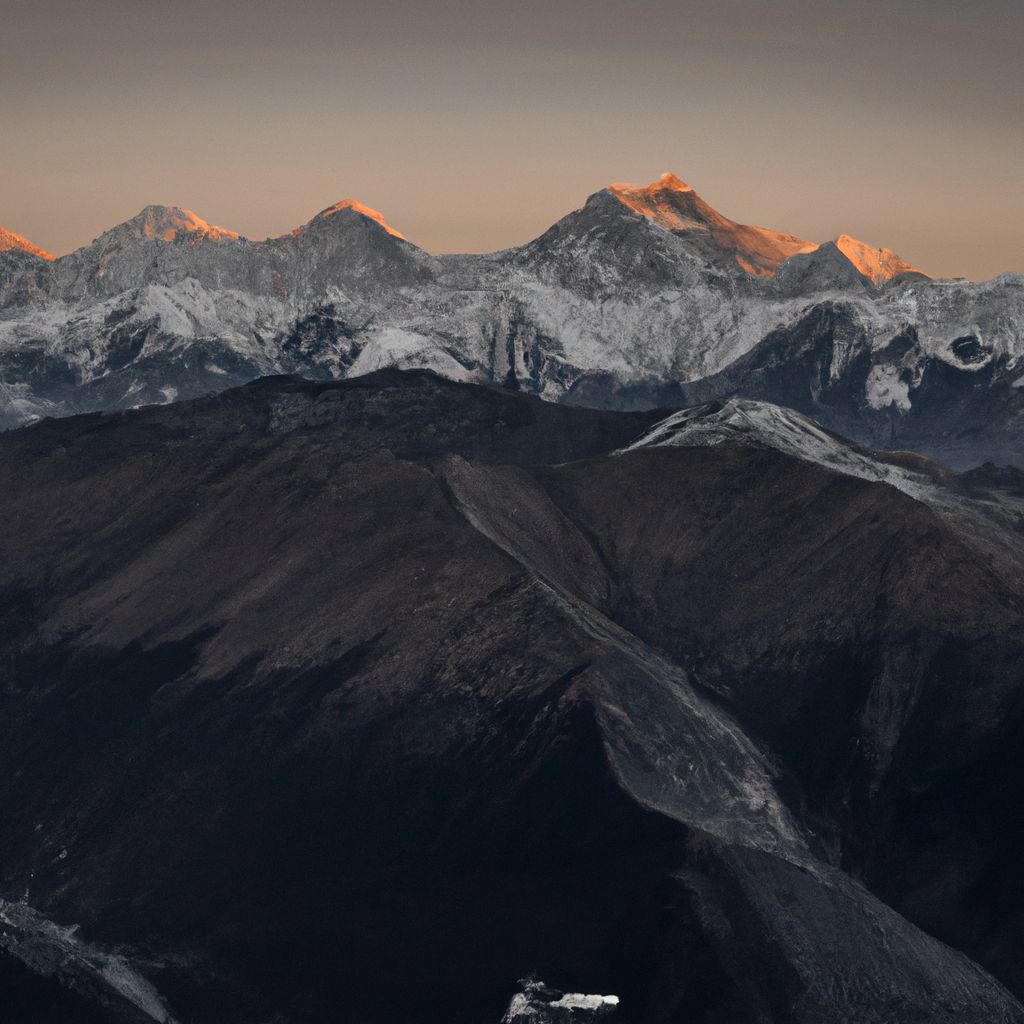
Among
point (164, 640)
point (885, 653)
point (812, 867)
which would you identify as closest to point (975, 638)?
point (885, 653)

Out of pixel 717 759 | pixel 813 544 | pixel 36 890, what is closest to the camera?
pixel 36 890

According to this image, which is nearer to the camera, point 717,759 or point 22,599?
point 717,759

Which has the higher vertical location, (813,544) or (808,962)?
(813,544)

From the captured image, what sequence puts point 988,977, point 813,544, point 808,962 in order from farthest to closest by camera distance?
point 813,544 < point 988,977 < point 808,962

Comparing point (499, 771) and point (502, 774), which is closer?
point (502, 774)

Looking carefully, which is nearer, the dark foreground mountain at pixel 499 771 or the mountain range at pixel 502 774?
the mountain range at pixel 502 774

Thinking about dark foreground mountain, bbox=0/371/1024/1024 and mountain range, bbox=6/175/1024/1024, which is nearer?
mountain range, bbox=6/175/1024/1024

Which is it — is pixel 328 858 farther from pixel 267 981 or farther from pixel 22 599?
pixel 22 599
